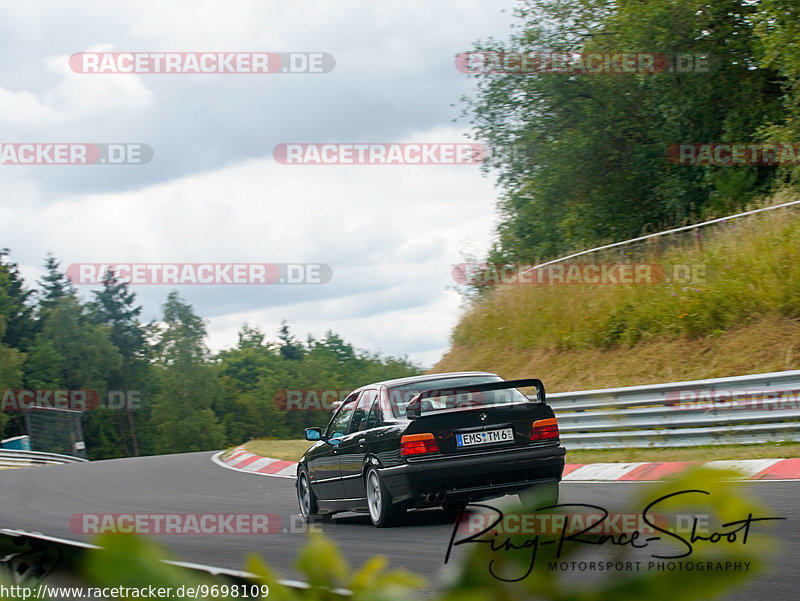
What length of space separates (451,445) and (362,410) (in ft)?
5.25

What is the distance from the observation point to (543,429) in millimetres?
9305

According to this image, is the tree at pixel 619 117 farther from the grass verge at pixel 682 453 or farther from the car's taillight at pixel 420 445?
the car's taillight at pixel 420 445

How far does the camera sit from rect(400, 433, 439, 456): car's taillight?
354 inches

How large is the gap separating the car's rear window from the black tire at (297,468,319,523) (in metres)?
2.20

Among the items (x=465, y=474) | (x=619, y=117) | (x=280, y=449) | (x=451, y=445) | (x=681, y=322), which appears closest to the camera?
(x=465, y=474)

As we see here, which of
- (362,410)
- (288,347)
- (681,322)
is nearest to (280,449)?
(681,322)

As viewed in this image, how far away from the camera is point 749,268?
1822 centimetres

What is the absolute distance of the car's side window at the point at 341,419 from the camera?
35.4 ft

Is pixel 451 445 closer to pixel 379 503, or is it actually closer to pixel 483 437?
pixel 483 437

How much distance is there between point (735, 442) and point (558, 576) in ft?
43.9

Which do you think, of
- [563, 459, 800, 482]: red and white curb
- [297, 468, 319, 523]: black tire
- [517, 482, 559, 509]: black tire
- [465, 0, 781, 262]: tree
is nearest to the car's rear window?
[563, 459, 800, 482]: red and white curb

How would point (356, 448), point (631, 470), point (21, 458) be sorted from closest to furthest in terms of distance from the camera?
point (356, 448) → point (631, 470) → point (21, 458)

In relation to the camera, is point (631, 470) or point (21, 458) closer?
point (631, 470)

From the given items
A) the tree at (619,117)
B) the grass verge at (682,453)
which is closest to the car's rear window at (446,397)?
the grass verge at (682,453)
